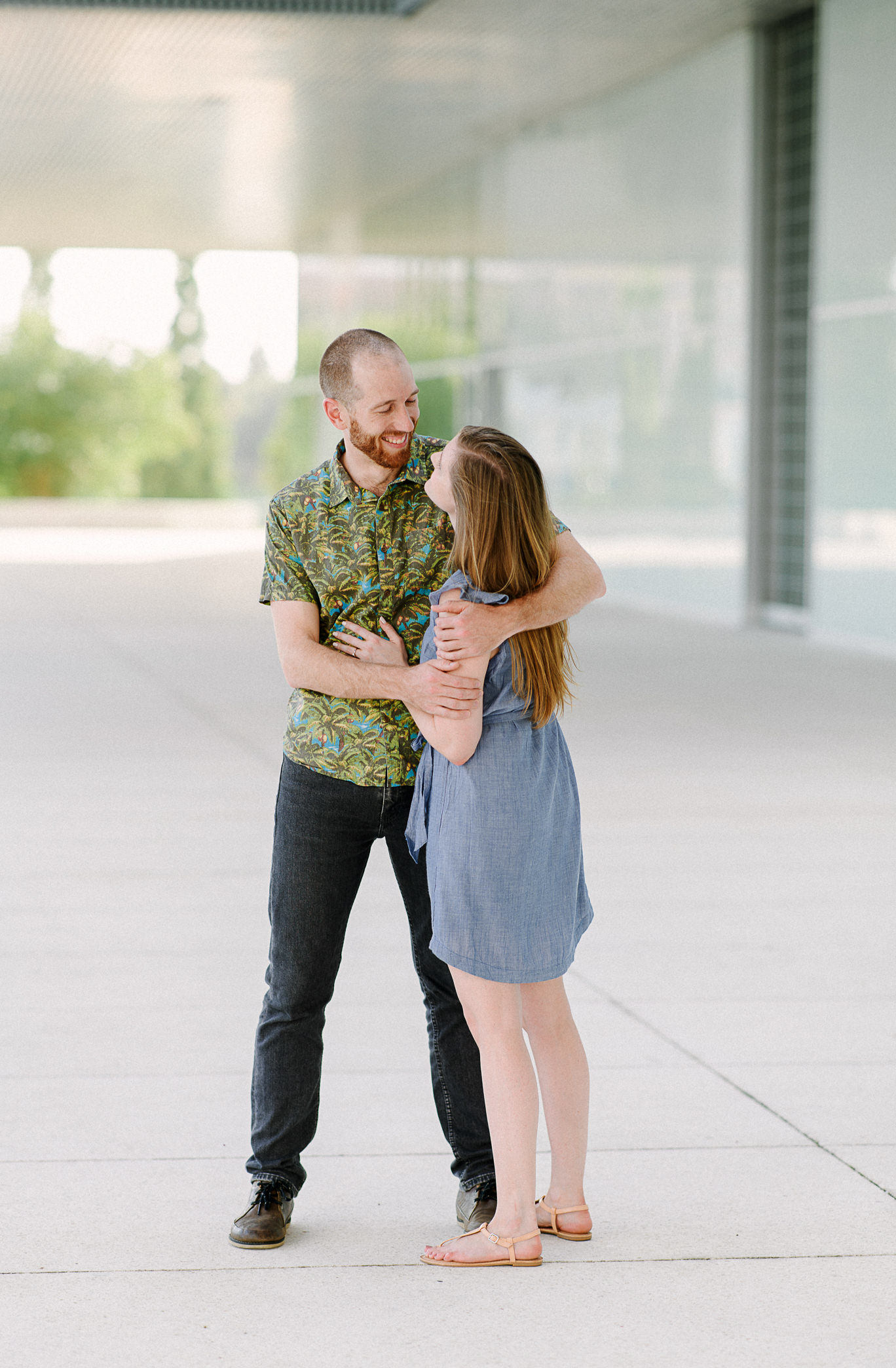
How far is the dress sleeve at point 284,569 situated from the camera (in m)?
3.44

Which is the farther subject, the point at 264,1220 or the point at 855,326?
the point at 855,326

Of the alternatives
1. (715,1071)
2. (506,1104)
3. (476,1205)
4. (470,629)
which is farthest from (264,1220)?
(715,1071)

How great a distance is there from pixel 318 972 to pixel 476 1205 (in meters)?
Answer: 0.53

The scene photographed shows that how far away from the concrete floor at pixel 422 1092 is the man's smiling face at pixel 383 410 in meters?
1.47

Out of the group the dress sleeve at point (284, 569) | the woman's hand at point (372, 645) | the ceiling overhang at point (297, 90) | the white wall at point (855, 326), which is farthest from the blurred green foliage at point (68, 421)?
the woman's hand at point (372, 645)

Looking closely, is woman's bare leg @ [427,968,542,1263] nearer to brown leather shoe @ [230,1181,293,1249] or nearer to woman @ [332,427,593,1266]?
woman @ [332,427,593,1266]

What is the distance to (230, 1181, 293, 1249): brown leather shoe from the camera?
11.3ft

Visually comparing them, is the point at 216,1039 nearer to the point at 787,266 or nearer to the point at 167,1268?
the point at 167,1268

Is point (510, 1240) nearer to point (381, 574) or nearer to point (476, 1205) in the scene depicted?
point (476, 1205)

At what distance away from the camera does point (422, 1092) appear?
4.36m

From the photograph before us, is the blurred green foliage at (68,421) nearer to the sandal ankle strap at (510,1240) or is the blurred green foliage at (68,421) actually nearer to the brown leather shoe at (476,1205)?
→ the brown leather shoe at (476,1205)

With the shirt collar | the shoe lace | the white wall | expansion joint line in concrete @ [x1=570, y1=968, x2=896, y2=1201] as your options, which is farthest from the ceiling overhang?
the shoe lace

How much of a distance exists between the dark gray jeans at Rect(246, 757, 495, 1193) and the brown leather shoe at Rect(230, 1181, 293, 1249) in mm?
33

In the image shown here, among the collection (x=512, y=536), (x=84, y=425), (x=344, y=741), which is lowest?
(x=344, y=741)
